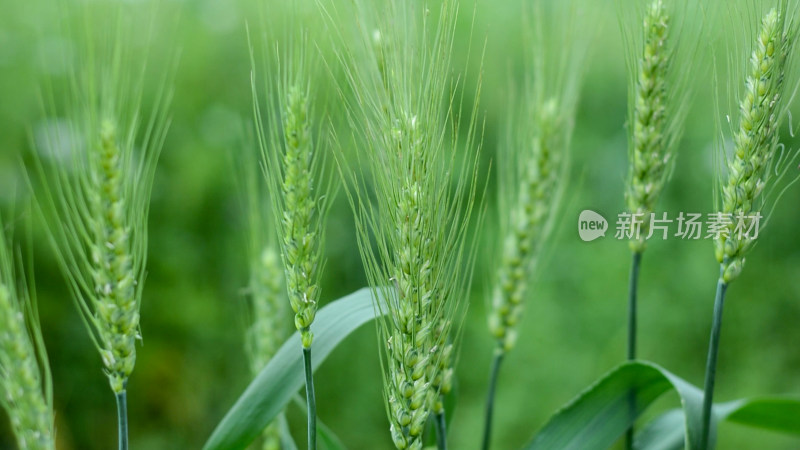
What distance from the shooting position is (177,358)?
3.93 feet

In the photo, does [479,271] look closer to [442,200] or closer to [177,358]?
[177,358]

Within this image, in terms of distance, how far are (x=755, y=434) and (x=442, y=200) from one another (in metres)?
1.06

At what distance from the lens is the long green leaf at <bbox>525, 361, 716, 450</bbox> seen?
521 mm

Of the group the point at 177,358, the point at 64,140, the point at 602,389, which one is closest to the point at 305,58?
the point at 602,389

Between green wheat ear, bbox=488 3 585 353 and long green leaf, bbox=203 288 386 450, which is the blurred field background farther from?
long green leaf, bbox=203 288 386 450

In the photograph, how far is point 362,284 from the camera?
121cm

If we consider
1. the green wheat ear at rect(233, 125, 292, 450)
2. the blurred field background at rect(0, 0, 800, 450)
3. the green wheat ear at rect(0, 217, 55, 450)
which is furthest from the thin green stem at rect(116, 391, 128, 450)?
the blurred field background at rect(0, 0, 800, 450)

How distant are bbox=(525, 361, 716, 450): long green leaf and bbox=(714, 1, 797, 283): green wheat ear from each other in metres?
0.11

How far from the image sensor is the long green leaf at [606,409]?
0.52m

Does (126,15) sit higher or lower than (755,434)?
higher

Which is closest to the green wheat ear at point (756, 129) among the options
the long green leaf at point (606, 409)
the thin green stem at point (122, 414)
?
the long green leaf at point (606, 409)

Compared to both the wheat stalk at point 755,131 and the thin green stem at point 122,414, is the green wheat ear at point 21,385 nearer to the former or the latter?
the thin green stem at point 122,414

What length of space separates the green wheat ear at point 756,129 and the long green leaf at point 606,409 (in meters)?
0.11

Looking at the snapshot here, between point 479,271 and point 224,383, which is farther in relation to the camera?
point 479,271
